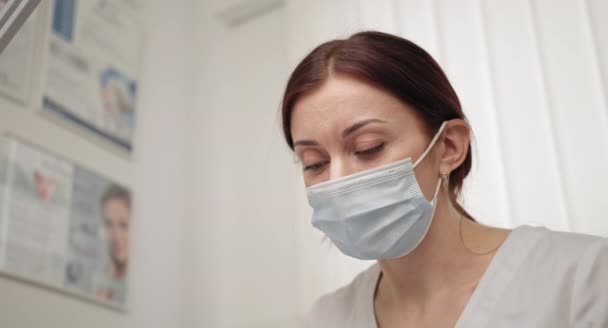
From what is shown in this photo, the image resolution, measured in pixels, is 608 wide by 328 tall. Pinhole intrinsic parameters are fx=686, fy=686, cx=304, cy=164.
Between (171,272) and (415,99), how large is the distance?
3.46 ft

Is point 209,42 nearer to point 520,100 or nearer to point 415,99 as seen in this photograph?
point 520,100

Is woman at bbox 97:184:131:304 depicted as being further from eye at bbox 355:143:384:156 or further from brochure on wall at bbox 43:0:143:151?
eye at bbox 355:143:384:156

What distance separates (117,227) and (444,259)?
0.93m

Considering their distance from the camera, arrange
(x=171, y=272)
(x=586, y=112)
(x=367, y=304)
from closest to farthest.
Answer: (x=367, y=304), (x=586, y=112), (x=171, y=272)

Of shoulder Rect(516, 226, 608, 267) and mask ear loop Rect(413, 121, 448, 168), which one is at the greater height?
mask ear loop Rect(413, 121, 448, 168)

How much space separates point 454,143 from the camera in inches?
45.3

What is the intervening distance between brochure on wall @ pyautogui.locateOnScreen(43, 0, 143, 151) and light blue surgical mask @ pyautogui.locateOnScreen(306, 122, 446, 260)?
2.87 feet

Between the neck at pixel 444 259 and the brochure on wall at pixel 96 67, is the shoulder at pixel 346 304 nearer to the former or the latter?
the neck at pixel 444 259

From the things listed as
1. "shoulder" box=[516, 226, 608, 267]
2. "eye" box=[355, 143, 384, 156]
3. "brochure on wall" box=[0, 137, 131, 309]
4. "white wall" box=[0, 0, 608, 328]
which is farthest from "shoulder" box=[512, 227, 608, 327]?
"brochure on wall" box=[0, 137, 131, 309]

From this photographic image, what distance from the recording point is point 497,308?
984 mm

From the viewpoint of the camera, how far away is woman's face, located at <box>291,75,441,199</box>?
3.48 ft

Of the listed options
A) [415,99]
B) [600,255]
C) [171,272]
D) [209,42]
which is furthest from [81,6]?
[600,255]

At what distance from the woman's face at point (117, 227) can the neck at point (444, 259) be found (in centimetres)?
82

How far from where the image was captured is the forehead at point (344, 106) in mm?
1069
